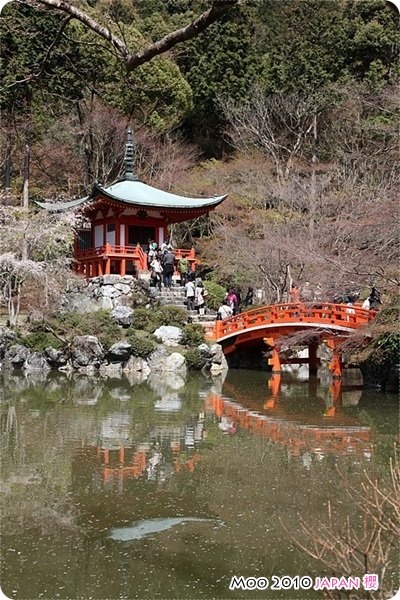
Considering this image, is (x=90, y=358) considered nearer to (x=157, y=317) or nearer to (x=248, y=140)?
(x=157, y=317)

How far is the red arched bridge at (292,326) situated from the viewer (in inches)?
503

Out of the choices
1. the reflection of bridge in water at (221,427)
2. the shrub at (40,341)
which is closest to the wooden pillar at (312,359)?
the reflection of bridge in water at (221,427)

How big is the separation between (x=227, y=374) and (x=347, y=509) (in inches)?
385

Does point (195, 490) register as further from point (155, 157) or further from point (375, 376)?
point (155, 157)

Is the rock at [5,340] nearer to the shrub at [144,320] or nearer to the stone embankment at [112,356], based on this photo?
the stone embankment at [112,356]

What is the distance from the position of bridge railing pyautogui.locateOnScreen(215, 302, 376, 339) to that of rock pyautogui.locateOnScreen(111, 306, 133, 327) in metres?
1.99

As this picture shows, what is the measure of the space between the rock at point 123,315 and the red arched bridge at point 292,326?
1.90 m

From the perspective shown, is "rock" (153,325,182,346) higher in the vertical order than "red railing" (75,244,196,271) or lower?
lower

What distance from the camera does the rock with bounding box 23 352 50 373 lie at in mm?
14438

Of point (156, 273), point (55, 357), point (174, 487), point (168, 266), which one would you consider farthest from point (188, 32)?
point (156, 273)

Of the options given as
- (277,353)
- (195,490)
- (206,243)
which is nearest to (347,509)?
(195,490)

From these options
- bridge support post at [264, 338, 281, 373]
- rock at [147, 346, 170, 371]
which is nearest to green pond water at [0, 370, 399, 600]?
rock at [147, 346, 170, 371]

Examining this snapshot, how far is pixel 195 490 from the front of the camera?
569cm

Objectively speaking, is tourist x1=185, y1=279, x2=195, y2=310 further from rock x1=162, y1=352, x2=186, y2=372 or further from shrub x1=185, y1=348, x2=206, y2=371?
rock x1=162, y1=352, x2=186, y2=372
